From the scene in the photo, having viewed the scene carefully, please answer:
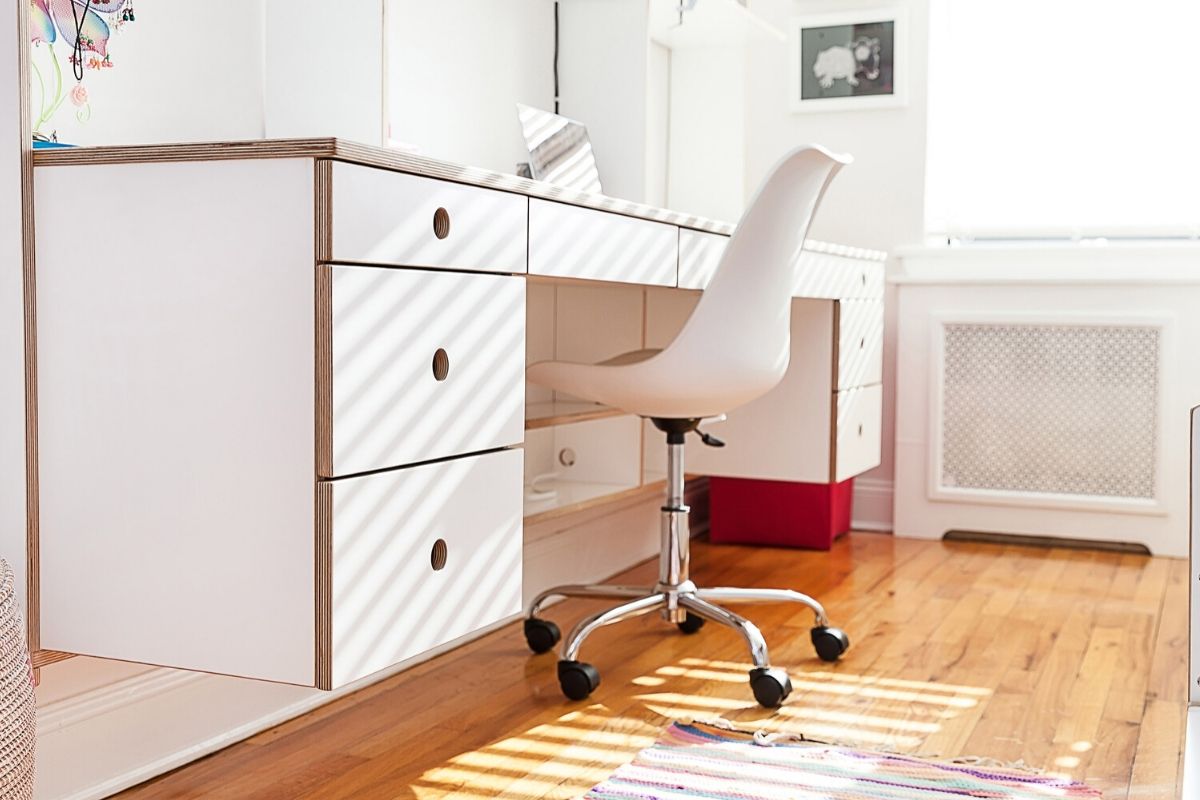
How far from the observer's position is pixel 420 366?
1.44m

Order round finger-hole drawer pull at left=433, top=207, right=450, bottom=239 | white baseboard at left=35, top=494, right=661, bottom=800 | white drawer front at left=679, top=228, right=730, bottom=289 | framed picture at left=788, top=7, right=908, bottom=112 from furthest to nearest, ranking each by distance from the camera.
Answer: framed picture at left=788, top=7, right=908, bottom=112, white drawer front at left=679, top=228, right=730, bottom=289, white baseboard at left=35, top=494, right=661, bottom=800, round finger-hole drawer pull at left=433, top=207, right=450, bottom=239

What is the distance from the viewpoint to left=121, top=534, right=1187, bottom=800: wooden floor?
1.78 metres

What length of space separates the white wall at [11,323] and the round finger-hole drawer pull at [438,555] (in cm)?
45

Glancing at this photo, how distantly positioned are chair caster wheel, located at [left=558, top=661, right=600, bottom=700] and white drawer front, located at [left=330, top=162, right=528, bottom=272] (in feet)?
2.52

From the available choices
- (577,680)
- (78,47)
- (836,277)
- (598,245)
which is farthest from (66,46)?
(836,277)

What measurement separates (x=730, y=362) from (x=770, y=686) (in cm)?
54

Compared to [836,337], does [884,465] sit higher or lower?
lower

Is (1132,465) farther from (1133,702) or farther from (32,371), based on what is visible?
(32,371)

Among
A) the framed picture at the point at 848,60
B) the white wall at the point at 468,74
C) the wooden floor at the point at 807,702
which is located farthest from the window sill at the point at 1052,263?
the white wall at the point at 468,74

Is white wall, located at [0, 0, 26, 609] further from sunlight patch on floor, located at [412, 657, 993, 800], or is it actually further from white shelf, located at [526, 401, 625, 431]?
white shelf, located at [526, 401, 625, 431]

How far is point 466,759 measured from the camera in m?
1.83

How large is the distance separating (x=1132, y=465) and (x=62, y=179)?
2.99 m

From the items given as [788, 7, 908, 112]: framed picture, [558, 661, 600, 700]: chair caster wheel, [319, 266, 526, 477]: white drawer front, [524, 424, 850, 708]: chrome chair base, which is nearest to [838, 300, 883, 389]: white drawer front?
[524, 424, 850, 708]: chrome chair base

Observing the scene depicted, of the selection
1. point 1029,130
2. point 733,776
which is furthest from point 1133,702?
point 1029,130
